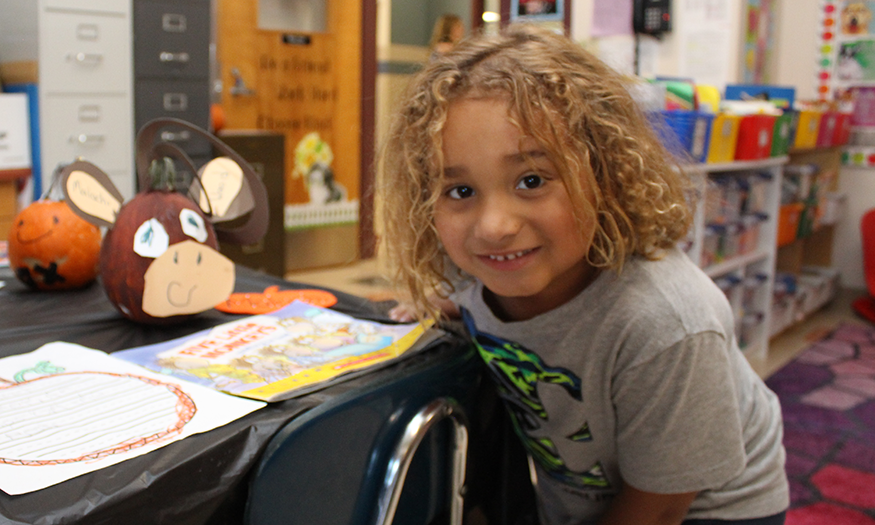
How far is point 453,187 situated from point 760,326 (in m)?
2.36

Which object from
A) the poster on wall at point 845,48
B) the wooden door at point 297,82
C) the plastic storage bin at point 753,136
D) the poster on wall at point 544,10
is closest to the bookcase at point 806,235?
the poster on wall at point 845,48

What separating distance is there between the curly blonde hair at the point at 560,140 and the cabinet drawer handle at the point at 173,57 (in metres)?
2.11

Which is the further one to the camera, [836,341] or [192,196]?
[836,341]

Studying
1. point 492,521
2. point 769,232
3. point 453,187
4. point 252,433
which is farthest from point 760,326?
point 252,433

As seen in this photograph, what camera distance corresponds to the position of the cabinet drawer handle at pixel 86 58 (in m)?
2.38

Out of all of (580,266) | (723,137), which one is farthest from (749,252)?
(580,266)

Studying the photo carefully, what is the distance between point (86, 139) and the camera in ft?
7.97

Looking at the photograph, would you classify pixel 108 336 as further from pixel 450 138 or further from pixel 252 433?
pixel 450 138

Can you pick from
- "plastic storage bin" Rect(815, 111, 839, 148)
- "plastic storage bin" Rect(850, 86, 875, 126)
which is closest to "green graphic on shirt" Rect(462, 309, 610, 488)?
"plastic storage bin" Rect(815, 111, 839, 148)

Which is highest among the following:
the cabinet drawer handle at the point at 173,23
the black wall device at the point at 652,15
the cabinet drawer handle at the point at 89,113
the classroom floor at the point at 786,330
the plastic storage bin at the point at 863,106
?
the black wall device at the point at 652,15

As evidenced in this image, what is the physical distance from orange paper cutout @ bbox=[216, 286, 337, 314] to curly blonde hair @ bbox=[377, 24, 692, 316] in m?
0.16

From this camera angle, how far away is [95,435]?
20.5 inches

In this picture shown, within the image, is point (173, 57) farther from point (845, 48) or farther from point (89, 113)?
point (845, 48)

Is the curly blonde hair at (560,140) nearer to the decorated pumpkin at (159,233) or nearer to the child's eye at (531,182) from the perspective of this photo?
the child's eye at (531,182)
